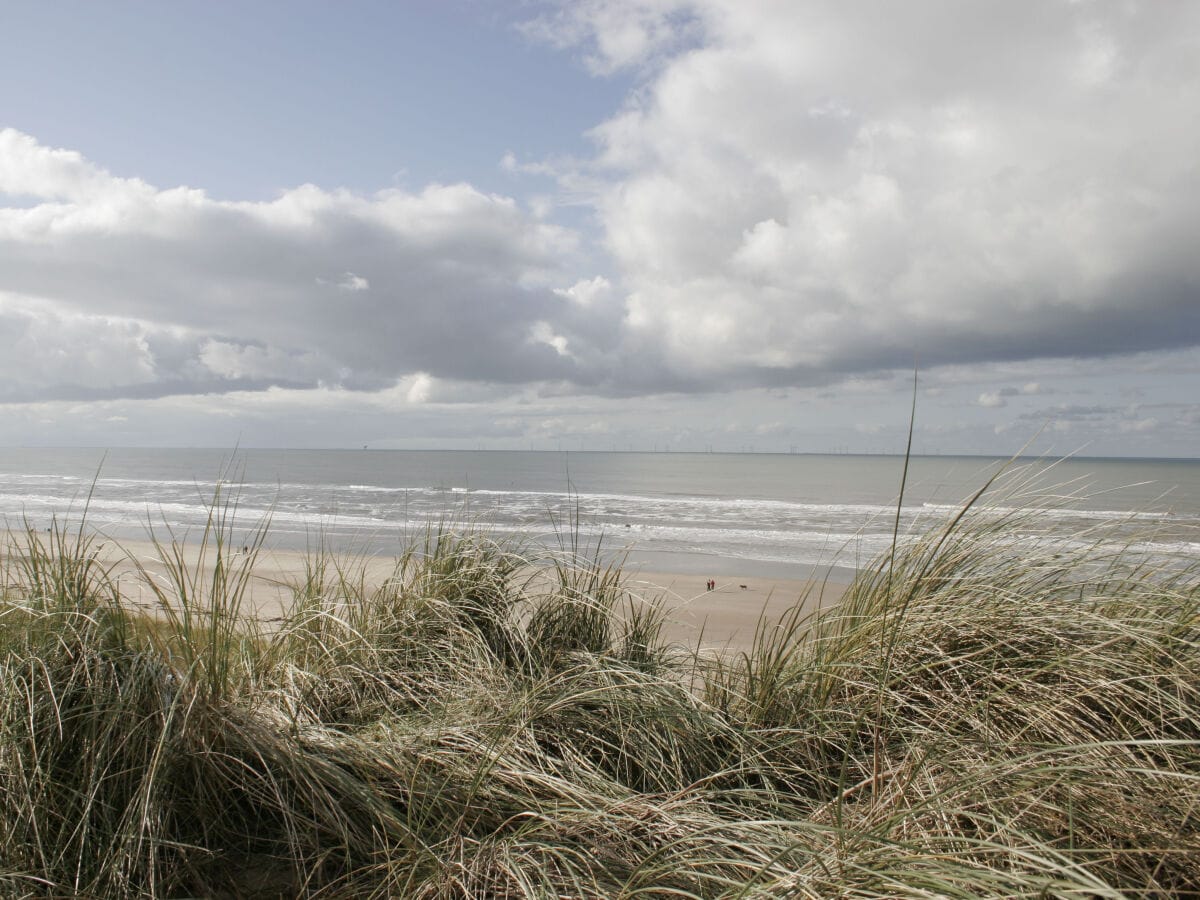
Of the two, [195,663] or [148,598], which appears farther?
[148,598]

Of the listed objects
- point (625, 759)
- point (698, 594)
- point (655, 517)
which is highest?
point (625, 759)

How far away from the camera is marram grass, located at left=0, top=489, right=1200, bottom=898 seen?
5.88ft

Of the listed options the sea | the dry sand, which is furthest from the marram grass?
the dry sand

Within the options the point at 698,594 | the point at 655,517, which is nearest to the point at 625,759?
the point at 698,594

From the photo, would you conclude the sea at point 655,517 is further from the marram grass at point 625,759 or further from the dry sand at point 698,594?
the marram grass at point 625,759

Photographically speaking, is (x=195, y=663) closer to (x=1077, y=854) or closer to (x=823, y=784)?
(x=823, y=784)

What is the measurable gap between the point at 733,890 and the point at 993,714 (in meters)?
1.39

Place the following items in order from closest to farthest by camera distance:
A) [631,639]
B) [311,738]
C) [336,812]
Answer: [336,812]
[311,738]
[631,639]

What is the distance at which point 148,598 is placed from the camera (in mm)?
9656

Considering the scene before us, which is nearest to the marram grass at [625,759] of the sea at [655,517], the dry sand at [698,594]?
the sea at [655,517]

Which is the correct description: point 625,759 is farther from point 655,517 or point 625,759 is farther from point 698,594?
point 655,517

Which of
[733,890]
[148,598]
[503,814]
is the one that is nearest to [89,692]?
[503,814]

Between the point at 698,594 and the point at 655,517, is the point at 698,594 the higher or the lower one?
the higher one

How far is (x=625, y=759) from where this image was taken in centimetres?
267
